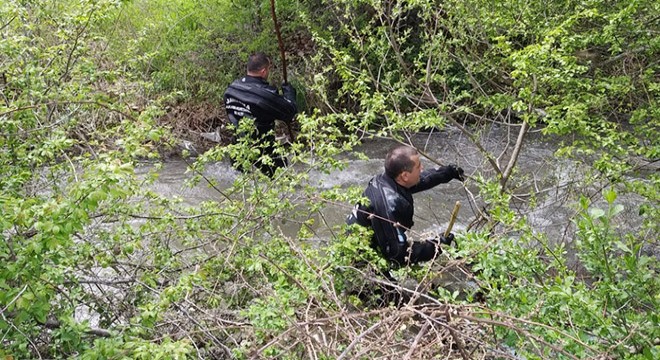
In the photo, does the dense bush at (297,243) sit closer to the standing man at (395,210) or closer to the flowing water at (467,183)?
the standing man at (395,210)

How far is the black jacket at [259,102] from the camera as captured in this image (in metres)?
6.14

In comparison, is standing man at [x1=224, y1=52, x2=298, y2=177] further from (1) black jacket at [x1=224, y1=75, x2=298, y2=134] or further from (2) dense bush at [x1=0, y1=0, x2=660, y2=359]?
(2) dense bush at [x1=0, y1=0, x2=660, y2=359]

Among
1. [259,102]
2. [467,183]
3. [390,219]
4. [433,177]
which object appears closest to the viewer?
[390,219]

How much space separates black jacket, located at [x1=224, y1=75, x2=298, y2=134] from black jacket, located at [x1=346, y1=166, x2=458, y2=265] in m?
2.00

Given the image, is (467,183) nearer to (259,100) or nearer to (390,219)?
(390,219)

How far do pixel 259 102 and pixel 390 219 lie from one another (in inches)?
95.8

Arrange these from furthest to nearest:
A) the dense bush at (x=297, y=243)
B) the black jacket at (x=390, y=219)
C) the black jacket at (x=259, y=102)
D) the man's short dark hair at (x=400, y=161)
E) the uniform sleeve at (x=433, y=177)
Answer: the black jacket at (x=259, y=102)
the uniform sleeve at (x=433, y=177)
the man's short dark hair at (x=400, y=161)
the black jacket at (x=390, y=219)
the dense bush at (x=297, y=243)

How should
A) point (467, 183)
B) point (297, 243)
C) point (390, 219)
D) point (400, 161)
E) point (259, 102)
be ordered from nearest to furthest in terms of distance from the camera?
point (390, 219) → point (400, 161) → point (297, 243) → point (467, 183) → point (259, 102)

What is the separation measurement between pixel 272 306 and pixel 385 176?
1.86 m

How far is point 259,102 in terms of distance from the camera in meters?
6.12

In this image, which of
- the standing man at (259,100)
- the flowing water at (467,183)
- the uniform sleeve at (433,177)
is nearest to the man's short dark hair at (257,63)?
the standing man at (259,100)

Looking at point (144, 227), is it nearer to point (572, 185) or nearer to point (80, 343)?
point (80, 343)

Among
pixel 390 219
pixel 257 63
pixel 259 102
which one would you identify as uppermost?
pixel 257 63

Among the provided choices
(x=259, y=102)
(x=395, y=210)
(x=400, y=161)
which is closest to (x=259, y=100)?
(x=259, y=102)
